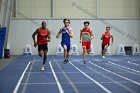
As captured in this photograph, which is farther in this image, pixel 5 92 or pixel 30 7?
pixel 30 7

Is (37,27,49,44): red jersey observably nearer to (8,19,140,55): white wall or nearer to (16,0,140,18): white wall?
(8,19,140,55): white wall

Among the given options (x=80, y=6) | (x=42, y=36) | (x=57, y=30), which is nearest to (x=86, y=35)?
(x=42, y=36)

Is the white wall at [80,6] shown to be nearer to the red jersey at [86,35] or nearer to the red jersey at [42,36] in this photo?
the red jersey at [86,35]

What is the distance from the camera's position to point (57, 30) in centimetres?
2725

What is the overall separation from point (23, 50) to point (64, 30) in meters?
12.7

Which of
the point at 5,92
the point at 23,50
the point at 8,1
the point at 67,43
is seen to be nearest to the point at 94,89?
the point at 5,92

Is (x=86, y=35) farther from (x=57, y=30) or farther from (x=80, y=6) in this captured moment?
(x=80, y=6)

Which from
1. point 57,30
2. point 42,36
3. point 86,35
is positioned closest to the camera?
point 42,36

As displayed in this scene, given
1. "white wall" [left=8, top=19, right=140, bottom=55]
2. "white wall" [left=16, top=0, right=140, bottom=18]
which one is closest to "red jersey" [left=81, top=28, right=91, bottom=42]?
"white wall" [left=8, top=19, right=140, bottom=55]

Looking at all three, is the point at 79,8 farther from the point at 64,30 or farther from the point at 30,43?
the point at 64,30

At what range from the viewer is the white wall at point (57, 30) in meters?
27.1

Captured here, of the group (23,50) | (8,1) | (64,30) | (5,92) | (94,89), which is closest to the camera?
(5,92)

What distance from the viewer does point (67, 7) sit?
28.0 metres

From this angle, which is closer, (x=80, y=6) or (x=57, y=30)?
(x=57, y=30)
